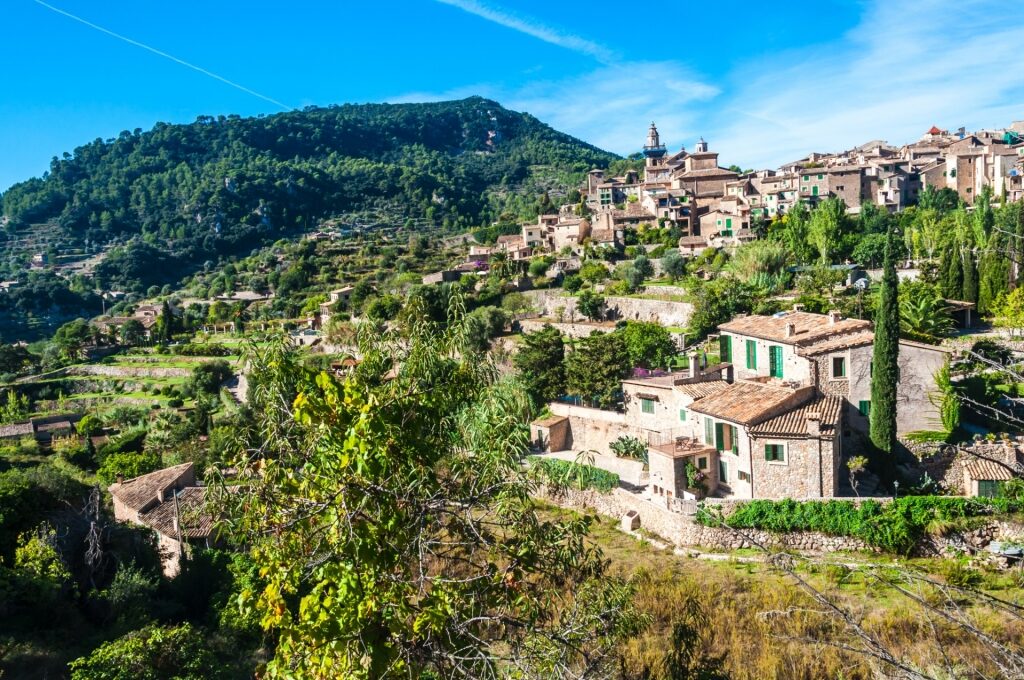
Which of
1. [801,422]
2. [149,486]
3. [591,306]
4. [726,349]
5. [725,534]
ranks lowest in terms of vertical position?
[725,534]

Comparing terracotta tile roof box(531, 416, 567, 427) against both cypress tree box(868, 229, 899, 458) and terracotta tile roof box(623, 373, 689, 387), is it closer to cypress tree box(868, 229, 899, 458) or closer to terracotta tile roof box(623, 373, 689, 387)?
terracotta tile roof box(623, 373, 689, 387)

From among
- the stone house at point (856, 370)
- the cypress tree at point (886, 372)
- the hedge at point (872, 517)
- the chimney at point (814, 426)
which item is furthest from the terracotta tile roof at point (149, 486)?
the cypress tree at point (886, 372)

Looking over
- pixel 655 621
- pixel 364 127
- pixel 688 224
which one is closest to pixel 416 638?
pixel 655 621

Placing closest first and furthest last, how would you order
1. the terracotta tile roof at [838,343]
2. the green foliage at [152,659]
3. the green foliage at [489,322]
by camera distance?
1. the green foliage at [152,659]
2. the terracotta tile roof at [838,343]
3. the green foliage at [489,322]

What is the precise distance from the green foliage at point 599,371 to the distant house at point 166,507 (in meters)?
14.9

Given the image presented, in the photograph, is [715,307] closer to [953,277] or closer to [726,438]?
[953,277]

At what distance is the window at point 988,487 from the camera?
1877 cm

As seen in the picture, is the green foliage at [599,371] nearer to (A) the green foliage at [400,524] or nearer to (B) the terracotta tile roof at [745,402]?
(B) the terracotta tile roof at [745,402]

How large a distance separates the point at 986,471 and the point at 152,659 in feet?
67.3

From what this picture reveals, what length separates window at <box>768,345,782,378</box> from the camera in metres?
23.4

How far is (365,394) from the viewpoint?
23.4ft

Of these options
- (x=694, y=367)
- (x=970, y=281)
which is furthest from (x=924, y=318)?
(x=694, y=367)

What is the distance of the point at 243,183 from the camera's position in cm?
11625

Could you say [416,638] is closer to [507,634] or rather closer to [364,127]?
[507,634]
